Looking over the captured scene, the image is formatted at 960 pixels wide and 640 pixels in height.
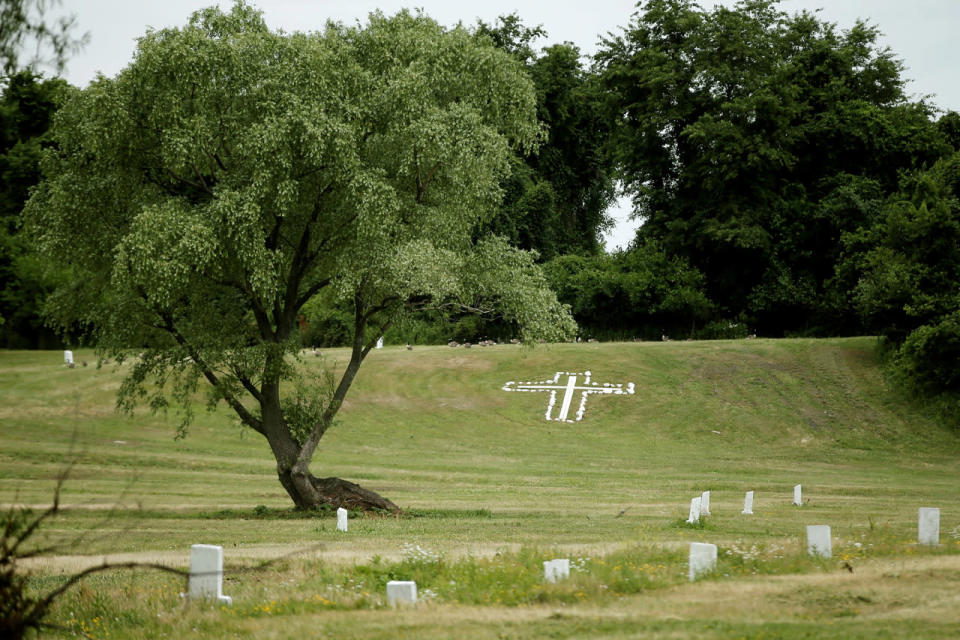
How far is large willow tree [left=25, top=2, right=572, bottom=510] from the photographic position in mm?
20625

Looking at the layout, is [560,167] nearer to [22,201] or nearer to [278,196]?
[22,201]

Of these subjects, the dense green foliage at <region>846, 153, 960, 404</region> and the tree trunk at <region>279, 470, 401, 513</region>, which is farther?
the dense green foliage at <region>846, 153, 960, 404</region>

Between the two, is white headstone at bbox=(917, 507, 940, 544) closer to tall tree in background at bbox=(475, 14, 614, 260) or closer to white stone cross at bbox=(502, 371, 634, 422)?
white stone cross at bbox=(502, 371, 634, 422)

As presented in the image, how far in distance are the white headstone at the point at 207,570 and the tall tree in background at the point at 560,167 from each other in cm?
5342

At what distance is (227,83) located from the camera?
21250mm

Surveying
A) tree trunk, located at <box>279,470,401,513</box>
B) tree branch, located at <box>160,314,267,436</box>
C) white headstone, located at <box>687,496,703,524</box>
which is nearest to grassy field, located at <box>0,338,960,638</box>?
white headstone, located at <box>687,496,703,524</box>

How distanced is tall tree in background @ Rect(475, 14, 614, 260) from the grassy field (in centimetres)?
1640

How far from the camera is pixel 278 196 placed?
20.9m

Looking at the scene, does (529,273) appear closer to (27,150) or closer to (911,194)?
(911,194)

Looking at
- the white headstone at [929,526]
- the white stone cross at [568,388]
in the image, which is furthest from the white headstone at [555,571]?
the white stone cross at [568,388]

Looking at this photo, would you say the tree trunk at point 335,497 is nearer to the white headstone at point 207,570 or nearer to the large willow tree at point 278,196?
the large willow tree at point 278,196

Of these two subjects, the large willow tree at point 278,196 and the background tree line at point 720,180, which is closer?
the large willow tree at point 278,196

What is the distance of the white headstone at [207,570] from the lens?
396 inches

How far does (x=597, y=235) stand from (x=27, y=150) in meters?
44.9
